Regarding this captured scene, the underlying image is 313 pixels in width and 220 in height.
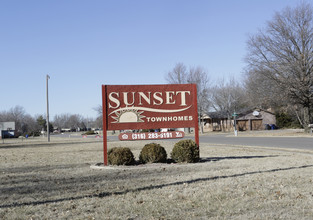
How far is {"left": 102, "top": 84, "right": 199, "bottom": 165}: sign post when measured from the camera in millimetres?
13664

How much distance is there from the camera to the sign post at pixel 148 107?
538 inches

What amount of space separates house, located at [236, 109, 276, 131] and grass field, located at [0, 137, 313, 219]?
167 feet

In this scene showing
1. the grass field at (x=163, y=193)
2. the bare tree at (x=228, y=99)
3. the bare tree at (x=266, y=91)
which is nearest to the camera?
the grass field at (x=163, y=193)

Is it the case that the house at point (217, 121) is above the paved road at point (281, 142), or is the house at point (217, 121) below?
above

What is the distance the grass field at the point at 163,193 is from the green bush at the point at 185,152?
1.15 meters

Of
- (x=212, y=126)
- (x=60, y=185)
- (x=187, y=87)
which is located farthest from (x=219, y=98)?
(x=60, y=185)

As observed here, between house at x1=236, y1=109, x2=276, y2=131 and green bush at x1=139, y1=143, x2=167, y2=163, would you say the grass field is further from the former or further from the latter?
house at x1=236, y1=109, x2=276, y2=131

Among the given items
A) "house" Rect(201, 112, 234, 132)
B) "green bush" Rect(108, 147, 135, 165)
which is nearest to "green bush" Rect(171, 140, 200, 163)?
"green bush" Rect(108, 147, 135, 165)

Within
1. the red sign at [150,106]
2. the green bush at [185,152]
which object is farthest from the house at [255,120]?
the green bush at [185,152]

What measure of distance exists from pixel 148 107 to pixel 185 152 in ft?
7.68

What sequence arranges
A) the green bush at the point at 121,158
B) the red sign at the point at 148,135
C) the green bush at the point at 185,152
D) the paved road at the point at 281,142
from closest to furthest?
the green bush at the point at 121,158, the green bush at the point at 185,152, the red sign at the point at 148,135, the paved road at the point at 281,142

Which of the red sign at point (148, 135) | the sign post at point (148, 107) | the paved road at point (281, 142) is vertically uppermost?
the sign post at point (148, 107)

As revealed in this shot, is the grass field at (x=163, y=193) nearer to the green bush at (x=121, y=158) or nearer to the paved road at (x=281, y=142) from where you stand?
the green bush at (x=121, y=158)

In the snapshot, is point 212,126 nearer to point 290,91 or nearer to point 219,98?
point 219,98
